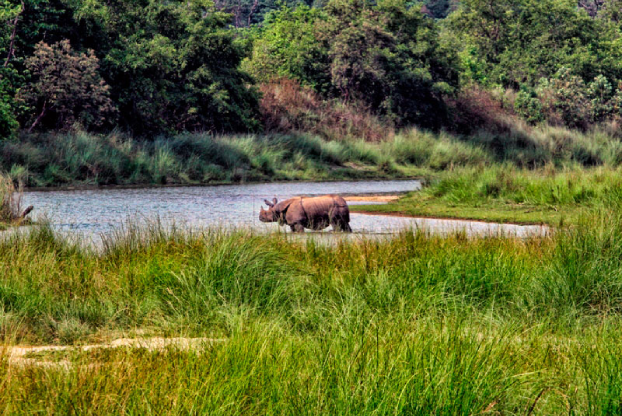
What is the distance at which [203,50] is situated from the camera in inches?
1396

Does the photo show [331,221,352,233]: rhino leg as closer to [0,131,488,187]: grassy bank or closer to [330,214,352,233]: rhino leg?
[330,214,352,233]: rhino leg

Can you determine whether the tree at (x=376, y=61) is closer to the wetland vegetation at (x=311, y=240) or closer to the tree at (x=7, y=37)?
the wetland vegetation at (x=311, y=240)

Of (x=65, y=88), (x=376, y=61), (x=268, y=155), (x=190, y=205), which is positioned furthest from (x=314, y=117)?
(x=190, y=205)

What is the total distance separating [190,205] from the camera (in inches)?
738

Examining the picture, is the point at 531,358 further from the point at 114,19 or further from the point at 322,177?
the point at 114,19

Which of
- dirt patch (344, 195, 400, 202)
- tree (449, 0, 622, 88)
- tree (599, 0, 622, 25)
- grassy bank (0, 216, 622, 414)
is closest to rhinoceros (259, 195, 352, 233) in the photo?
grassy bank (0, 216, 622, 414)

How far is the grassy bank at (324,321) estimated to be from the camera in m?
3.75

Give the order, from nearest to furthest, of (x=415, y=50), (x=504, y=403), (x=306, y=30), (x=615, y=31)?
(x=504, y=403) → (x=415, y=50) → (x=306, y=30) → (x=615, y=31)

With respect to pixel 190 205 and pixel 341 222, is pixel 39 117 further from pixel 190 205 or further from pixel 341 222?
pixel 341 222

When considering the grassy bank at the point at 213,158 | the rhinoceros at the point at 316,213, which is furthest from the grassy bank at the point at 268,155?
the rhinoceros at the point at 316,213

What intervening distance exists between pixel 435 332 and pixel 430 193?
15.1m

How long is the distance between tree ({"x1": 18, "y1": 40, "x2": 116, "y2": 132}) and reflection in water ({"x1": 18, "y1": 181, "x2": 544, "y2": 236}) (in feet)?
19.6

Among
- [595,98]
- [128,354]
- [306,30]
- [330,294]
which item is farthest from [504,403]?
[595,98]

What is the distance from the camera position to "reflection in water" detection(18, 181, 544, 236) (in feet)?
44.5
